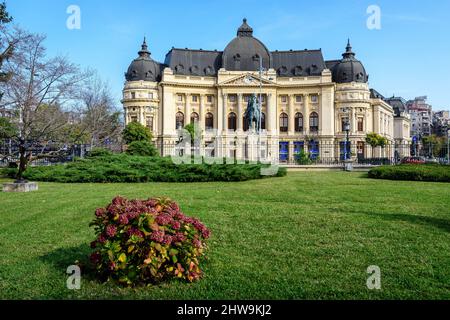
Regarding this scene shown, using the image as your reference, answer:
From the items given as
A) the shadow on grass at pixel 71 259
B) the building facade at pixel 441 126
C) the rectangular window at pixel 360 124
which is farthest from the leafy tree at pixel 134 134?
the building facade at pixel 441 126

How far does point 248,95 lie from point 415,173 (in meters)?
48.7

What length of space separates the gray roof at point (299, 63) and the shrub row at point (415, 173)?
50.3 metres

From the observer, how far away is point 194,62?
68.9m

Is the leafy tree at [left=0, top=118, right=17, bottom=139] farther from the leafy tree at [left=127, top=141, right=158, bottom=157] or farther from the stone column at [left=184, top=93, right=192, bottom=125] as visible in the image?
the stone column at [left=184, top=93, right=192, bottom=125]

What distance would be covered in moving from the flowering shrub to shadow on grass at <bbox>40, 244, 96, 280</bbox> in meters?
0.47

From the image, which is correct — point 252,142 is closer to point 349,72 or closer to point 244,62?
point 244,62

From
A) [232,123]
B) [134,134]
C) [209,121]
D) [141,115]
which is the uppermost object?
[141,115]

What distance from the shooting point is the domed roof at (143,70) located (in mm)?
66125

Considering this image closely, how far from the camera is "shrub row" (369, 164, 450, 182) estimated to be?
61.9 ft

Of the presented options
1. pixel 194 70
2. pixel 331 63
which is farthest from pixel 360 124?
pixel 194 70

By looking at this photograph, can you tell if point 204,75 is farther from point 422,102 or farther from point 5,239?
point 422,102

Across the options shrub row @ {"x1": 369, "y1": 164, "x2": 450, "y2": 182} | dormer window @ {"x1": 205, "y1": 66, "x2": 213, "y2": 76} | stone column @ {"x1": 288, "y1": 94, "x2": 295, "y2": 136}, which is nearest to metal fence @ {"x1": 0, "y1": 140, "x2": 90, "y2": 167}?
shrub row @ {"x1": 369, "y1": 164, "x2": 450, "y2": 182}

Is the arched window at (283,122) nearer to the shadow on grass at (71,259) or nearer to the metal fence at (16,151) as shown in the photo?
the metal fence at (16,151)

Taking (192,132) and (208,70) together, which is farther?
(208,70)
